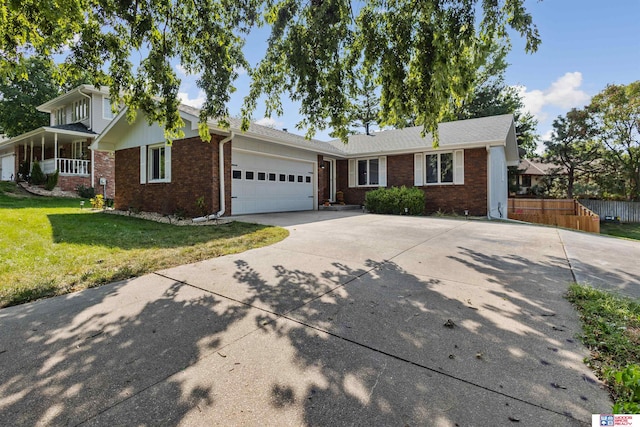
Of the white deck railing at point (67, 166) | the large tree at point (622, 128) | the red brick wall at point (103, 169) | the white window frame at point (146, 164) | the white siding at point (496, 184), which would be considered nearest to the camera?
the white window frame at point (146, 164)

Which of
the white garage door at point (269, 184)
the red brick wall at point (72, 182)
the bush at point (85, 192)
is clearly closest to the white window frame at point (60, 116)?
the red brick wall at point (72, 182)

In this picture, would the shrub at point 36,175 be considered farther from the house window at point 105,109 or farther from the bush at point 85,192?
the house window at point 105,109

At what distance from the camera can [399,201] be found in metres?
13.8

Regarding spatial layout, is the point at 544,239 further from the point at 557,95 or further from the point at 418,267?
the point at 557,95

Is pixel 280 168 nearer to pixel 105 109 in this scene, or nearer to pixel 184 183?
pixel 184 183

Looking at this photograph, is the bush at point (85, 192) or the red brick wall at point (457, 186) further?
the bush at point (85, 192)

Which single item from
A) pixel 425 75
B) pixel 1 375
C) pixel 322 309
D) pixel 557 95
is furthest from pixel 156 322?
pixel 557 95

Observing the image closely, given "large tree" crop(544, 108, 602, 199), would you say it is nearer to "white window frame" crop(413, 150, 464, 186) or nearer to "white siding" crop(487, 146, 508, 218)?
"white siding" crop(487, 146, 508, 218)

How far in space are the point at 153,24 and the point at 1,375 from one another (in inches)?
253

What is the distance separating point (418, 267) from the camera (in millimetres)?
4781

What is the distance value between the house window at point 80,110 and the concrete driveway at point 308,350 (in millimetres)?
22009

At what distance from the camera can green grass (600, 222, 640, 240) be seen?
1439 centimetres

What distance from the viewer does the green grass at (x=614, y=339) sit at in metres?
1.76

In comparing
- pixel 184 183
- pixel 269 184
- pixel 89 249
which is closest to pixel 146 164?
pixel 184 183
